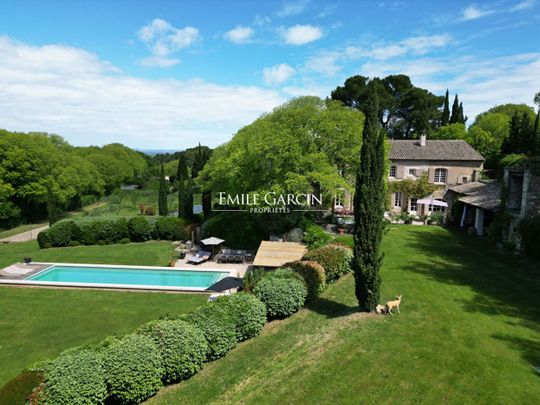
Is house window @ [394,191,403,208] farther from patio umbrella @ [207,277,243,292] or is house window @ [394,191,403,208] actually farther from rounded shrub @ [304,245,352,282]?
patio umbrella @ [207,277,243,292]

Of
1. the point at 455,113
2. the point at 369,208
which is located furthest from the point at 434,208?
the point at 455,113

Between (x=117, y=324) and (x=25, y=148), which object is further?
(x=25, y=148)

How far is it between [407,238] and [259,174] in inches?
455

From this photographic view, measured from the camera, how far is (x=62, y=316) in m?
16.7

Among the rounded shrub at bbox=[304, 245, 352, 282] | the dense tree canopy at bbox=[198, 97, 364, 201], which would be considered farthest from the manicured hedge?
the rounded shrub at bbox=[304, 245, 352, 282]

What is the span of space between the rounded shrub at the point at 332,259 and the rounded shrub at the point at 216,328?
256 inches

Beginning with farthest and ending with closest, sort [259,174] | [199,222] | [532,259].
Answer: [199,222] → [259,174] → [532,259]

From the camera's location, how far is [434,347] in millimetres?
10789

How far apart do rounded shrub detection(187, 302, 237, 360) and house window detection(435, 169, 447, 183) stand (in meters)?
30.6

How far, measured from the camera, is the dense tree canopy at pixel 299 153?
2434 centimetres

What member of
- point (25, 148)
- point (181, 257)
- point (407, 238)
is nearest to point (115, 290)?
point (181, 257)

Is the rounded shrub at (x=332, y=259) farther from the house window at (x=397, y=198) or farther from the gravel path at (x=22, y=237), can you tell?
the gravel path at (x=22, y=237)

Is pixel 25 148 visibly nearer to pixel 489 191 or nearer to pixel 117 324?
pixel 117 324

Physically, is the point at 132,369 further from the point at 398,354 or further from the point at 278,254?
the point at 278,254
